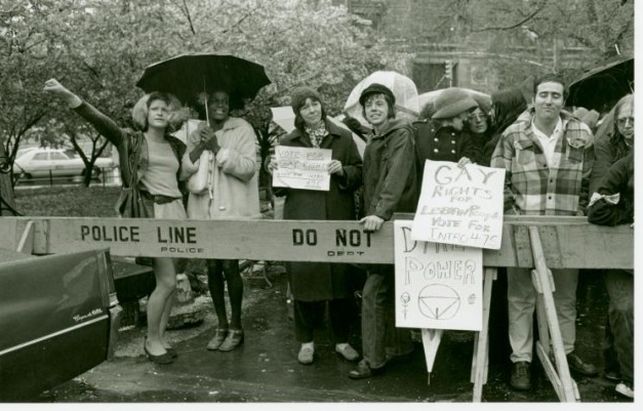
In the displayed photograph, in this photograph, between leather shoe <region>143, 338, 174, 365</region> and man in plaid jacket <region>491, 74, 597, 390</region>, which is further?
leather shoe <region>143, 338, 174, 365</region>

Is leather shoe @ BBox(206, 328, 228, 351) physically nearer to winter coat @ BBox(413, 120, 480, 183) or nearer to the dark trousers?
the dark trousers

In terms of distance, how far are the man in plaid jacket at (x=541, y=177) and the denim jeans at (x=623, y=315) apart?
1.47 ft

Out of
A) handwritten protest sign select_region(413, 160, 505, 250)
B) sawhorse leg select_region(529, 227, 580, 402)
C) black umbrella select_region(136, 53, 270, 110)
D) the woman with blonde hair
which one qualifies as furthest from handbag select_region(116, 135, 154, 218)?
sawhorse leg select_region(529, 227, 580, 402)

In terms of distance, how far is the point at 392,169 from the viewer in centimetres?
490

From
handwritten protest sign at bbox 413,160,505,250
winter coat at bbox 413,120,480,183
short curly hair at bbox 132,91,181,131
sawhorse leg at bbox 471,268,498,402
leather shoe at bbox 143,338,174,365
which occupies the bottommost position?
leather shoe at bbox 143,338,174,365

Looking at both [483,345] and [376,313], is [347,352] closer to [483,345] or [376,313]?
[376,313]

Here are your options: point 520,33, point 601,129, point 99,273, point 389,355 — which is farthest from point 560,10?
point 99,273

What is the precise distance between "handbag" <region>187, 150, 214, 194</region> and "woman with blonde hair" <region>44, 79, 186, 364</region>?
0.13 meters

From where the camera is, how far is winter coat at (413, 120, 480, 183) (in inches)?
207

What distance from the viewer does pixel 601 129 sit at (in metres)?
5.20

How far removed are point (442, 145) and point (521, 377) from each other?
5.33 ft

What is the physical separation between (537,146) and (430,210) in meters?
0.95

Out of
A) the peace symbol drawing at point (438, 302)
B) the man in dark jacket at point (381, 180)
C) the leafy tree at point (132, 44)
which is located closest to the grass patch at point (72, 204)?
the leafy tree at point (132, 44)

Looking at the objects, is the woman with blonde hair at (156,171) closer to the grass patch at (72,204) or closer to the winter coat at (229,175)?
the winter coat at (229,175)
